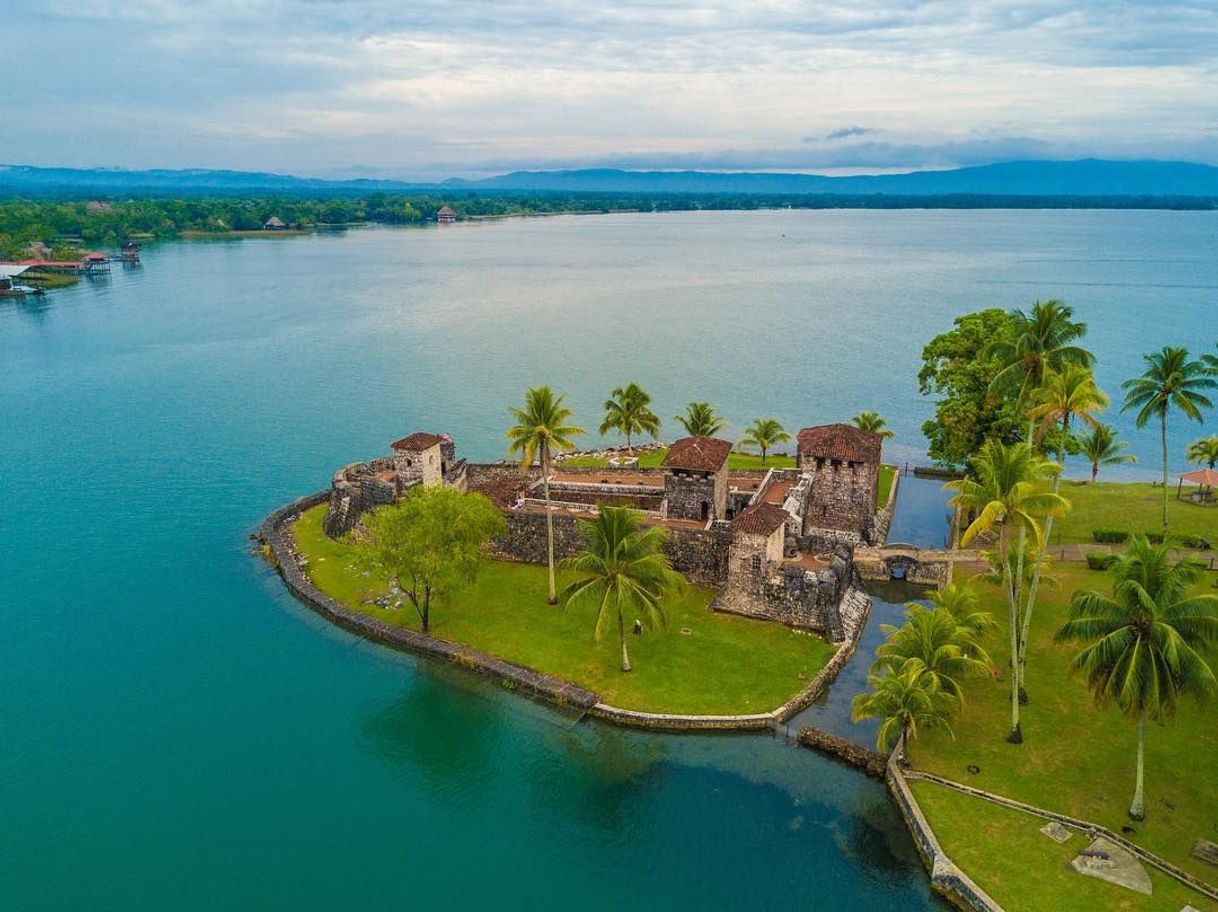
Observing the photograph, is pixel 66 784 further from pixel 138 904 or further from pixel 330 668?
pixel 330 668

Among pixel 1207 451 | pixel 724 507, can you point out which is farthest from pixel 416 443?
pixel 1207 451

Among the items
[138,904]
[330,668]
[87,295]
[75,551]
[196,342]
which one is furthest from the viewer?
[87,295]

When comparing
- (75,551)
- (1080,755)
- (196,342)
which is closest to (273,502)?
(75,551)

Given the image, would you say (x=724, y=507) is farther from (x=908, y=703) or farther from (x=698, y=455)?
(x=908, y=703)

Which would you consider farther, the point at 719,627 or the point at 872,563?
the point at 872,563

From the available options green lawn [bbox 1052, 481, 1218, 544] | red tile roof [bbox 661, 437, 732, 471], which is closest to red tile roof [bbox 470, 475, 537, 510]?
red tile roof [bbox 661, 437, 732, 471]

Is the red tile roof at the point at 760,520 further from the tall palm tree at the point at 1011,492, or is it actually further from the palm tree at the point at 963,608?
the tall palm tree at the point at 1011,492

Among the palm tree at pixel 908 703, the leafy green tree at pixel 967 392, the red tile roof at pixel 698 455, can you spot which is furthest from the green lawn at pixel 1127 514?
the palm tree at pixel 908 703
